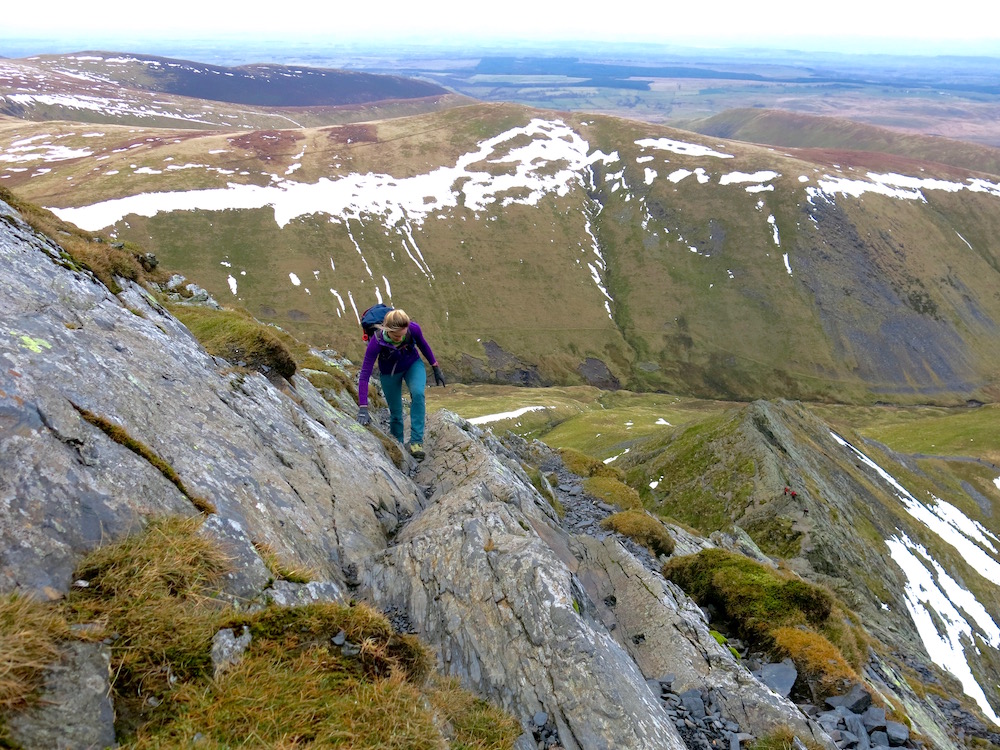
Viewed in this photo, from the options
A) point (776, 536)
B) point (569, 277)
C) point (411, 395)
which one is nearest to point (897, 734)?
point (411, 395)

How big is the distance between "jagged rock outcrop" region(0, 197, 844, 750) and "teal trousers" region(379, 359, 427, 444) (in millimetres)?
2632

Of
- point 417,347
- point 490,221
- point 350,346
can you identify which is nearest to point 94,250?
point 417,347

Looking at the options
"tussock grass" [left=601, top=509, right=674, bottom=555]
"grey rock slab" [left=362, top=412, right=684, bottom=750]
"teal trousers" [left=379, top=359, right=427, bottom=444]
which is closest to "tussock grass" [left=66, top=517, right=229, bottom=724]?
"grey rock slab" [left=362, top=412, right=684, bottom=750]

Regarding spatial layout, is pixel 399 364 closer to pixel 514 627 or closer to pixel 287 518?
pixel 287 518

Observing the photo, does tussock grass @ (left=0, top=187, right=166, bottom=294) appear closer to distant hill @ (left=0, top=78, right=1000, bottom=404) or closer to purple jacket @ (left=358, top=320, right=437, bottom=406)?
purple jacket @ (left=358, top=320, right=437, bottom=406)

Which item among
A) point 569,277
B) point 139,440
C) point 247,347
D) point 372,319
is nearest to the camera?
point 139,440

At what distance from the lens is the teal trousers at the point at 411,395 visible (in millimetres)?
17844

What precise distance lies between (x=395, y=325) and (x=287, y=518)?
257 inches

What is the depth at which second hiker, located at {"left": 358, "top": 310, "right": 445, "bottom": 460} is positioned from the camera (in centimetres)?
1630

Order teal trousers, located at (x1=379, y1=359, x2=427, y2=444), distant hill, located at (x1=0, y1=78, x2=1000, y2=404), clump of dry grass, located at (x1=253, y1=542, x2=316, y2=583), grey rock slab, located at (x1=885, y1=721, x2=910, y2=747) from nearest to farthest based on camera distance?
clump of dry grass, located at (x1=253, y1=542, x2=316, y2=583)
grey rock slab, located at (x1=885, y1=721, x2=910, y2=747)
teal trousers, located at (x1=379, y1=359, x2=427, y2=444)
distant hill, located at (x1=0, y1=78, x2=1000, y2=404)

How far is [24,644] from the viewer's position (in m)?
5.48

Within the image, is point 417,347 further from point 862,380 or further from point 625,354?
point 862,380

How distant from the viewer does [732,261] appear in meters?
191

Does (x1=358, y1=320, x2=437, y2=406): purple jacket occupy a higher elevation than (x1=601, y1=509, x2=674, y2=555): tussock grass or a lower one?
higher
